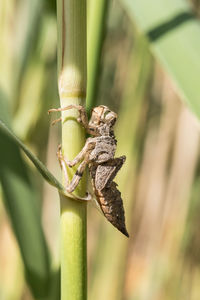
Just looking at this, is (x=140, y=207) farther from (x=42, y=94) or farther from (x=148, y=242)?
(x=42, y=94)

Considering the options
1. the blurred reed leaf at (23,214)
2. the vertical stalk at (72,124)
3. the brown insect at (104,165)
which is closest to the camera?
the vertical stalk at (72,124)

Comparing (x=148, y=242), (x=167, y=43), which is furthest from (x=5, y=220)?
(x=167, y=43)

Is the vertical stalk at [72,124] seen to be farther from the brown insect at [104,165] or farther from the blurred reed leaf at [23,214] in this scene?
the brown insect at [104,165]

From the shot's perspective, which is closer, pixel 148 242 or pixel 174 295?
pixel 174 295

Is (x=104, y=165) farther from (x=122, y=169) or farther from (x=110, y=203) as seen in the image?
(x=122, y=169)

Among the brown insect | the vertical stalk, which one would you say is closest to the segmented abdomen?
the brown insect

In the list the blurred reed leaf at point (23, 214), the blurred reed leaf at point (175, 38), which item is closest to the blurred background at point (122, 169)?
the blurred reed leaf at point (23, 214)

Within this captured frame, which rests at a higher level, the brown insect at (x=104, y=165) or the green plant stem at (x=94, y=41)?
the green plant stem at (x=94, y=41)
